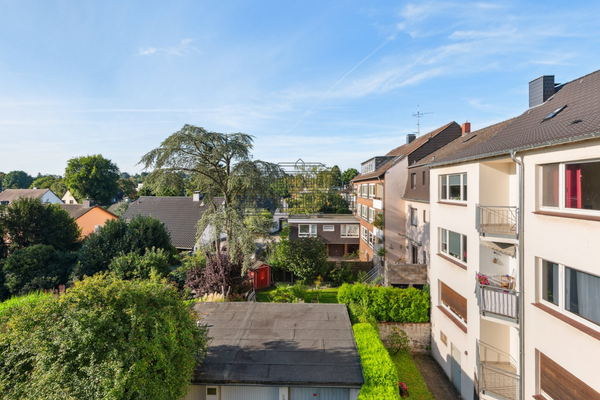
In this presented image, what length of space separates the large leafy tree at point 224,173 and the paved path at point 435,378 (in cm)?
990

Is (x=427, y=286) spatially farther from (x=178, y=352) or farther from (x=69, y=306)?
(x=69, y=306)

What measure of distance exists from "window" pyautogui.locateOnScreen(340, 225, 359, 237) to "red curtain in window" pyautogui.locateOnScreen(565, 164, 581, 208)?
23561 millimetres

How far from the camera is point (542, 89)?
11961 mm

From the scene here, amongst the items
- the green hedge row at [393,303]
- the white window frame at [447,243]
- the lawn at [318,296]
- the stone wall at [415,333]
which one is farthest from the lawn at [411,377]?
the white window frame at [447,243]

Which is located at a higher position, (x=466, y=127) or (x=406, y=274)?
(x=466, y=127)

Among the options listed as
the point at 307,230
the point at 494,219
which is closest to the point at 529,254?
the point at 494,219

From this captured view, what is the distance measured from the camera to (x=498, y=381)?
9.47 m

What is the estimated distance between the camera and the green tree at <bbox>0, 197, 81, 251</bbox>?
1978 centimetres

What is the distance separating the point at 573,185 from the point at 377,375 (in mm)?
7099

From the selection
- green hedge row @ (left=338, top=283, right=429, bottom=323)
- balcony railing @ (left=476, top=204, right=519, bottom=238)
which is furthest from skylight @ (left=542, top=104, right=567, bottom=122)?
green hedge row @ (left=338, top=283, right=429, bottom=323)

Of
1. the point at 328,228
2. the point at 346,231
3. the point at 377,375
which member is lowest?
the point at 377,375

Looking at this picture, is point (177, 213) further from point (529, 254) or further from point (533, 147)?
point (533, 147)

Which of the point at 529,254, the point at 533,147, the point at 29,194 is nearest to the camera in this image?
the point at 533,147

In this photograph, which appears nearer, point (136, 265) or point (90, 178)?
point (136, 265)
